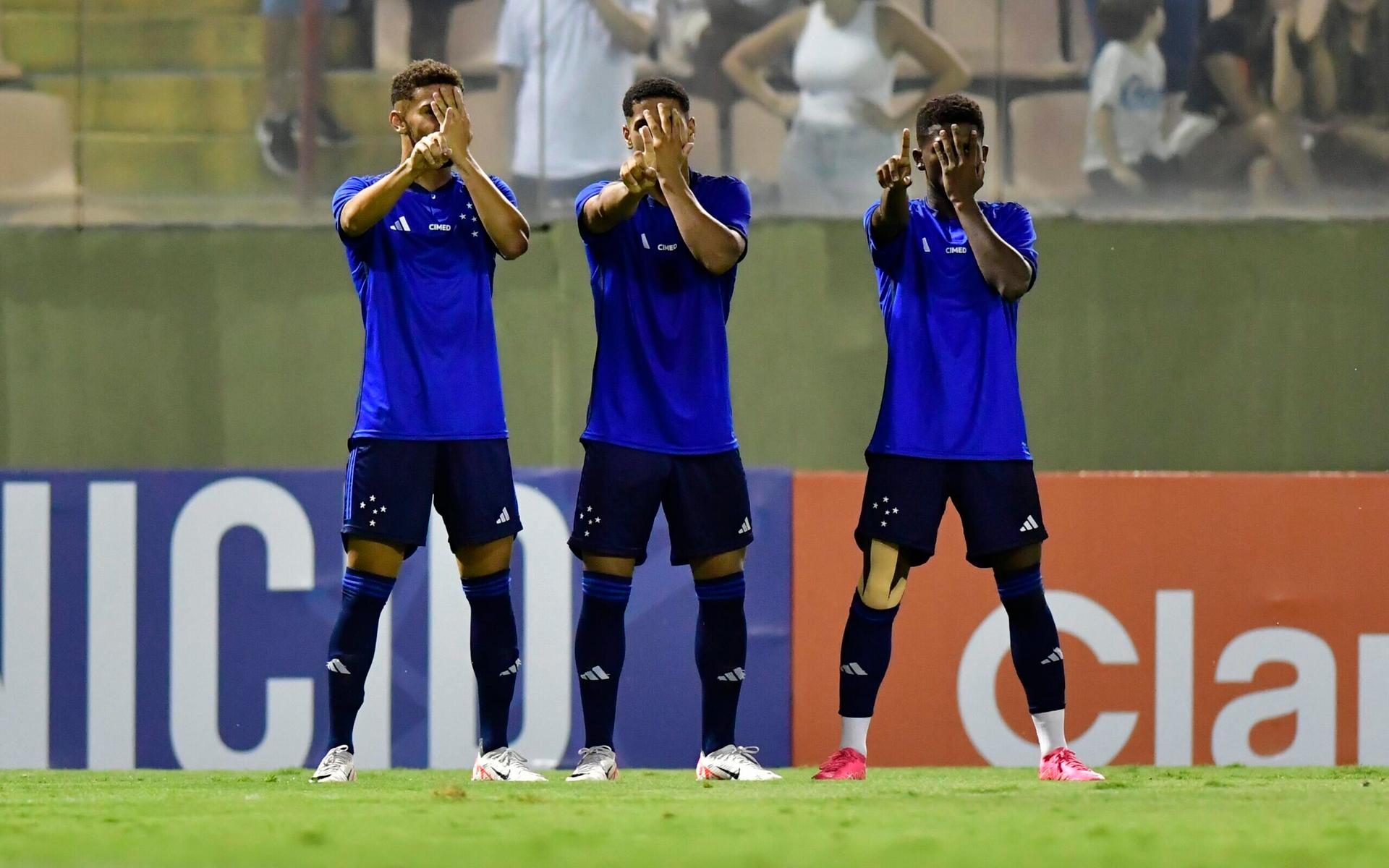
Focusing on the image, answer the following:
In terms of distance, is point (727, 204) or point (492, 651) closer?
point (492, 651)

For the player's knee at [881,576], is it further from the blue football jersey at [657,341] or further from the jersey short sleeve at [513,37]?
the jersey short sleeve at [513,37]

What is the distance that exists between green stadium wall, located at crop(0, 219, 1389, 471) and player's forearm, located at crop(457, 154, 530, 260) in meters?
2.95

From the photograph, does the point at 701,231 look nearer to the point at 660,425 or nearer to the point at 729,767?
the point at 660,425

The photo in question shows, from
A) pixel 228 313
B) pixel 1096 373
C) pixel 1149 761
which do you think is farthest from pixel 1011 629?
pixel 228 313

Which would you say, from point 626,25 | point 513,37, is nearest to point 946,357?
point 626,25

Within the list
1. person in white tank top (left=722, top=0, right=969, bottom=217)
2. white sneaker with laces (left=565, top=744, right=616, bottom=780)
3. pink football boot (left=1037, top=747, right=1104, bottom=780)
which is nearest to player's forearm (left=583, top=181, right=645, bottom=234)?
white sneaker with laces (left=565, top=744, right=616, bottom=780)

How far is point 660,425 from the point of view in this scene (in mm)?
5402

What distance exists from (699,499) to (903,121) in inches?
142

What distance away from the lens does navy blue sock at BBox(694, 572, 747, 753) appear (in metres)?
5.46

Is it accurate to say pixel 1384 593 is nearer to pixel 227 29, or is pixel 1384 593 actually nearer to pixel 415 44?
pixel 415 44

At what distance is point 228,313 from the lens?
8.44m

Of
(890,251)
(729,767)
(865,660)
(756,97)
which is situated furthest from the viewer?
(756,97)

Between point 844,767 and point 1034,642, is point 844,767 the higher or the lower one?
the lower one

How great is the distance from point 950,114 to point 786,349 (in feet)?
9.34
